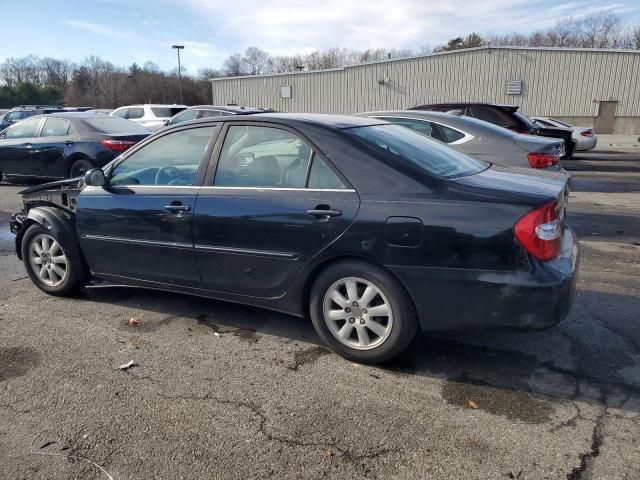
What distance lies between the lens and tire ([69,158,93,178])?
10.3 metres

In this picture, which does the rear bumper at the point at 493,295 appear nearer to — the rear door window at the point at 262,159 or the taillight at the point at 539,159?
the rear door window at the point at 262,159

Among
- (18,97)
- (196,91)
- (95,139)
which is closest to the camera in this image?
(95,139)

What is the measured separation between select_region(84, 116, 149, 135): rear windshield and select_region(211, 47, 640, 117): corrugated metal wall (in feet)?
76.9

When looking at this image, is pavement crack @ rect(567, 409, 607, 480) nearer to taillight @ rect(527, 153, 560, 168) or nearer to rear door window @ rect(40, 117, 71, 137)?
taillight @ rect(527, 153, 560, 168)

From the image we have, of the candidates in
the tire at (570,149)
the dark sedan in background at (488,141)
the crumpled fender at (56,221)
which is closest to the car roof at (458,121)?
the dark sedan in background at (488,141)

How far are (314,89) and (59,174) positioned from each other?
25830mm

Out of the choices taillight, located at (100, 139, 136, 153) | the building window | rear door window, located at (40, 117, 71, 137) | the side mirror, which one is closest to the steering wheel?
the side mirror

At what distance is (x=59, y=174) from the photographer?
1059 cm

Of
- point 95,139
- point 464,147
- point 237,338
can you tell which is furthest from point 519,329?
point 95,139

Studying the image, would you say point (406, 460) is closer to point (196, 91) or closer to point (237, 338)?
point (237, 338)

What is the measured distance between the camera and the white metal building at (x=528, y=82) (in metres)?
30.0

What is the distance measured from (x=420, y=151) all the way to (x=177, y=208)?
1845 millimetres

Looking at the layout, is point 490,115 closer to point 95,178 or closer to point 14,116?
point 95,178

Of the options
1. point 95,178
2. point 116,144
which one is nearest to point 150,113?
point 116,144
